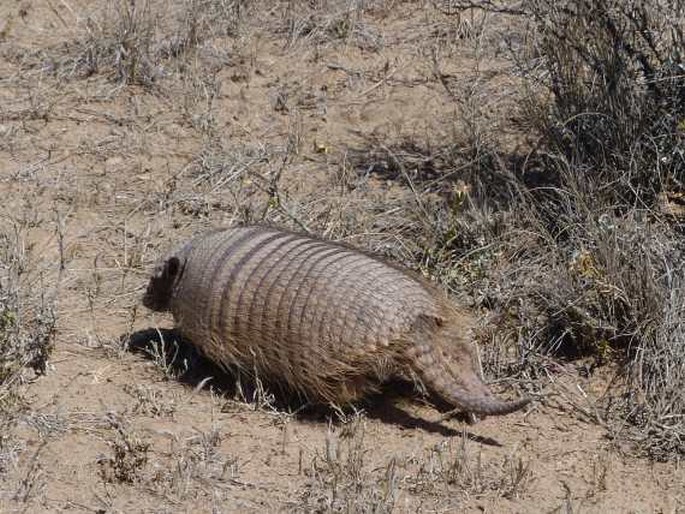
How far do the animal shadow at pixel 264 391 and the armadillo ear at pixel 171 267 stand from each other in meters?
0.28

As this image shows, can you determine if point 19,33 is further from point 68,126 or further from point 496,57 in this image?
point 496,57

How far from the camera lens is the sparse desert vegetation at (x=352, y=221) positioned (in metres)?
4.87

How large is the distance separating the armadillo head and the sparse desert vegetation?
0.19 m

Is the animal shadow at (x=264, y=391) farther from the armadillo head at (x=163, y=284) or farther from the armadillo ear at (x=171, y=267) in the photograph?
the armadillo ear at (x=171, y=267)

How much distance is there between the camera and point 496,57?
8.16 m

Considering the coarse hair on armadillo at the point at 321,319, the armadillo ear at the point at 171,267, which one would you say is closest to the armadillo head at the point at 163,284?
the armadillo ear at the point at 171,267

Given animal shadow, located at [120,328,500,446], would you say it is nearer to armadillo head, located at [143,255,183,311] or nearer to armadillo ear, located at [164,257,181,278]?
armadillo head, located at [143,255,183,311]

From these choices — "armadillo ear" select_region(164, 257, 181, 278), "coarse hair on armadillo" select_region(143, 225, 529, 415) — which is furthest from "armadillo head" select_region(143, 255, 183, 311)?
"coarse hair on armadillo" select_region(143, 225, 529, 415)

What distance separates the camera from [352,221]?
6.79m

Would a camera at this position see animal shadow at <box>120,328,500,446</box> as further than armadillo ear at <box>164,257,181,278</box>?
No

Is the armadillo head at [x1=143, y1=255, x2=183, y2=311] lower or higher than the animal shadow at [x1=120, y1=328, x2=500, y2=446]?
higher

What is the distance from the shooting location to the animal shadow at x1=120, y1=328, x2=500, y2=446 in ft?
17.6

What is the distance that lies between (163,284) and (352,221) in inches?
51.1

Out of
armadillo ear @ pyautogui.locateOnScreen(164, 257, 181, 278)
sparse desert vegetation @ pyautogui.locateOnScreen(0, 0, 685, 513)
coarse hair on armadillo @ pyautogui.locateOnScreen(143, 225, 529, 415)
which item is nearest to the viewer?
sparse desert vegetation @ pyautogui.locateOnScreen(0, 0, 685, 513)
